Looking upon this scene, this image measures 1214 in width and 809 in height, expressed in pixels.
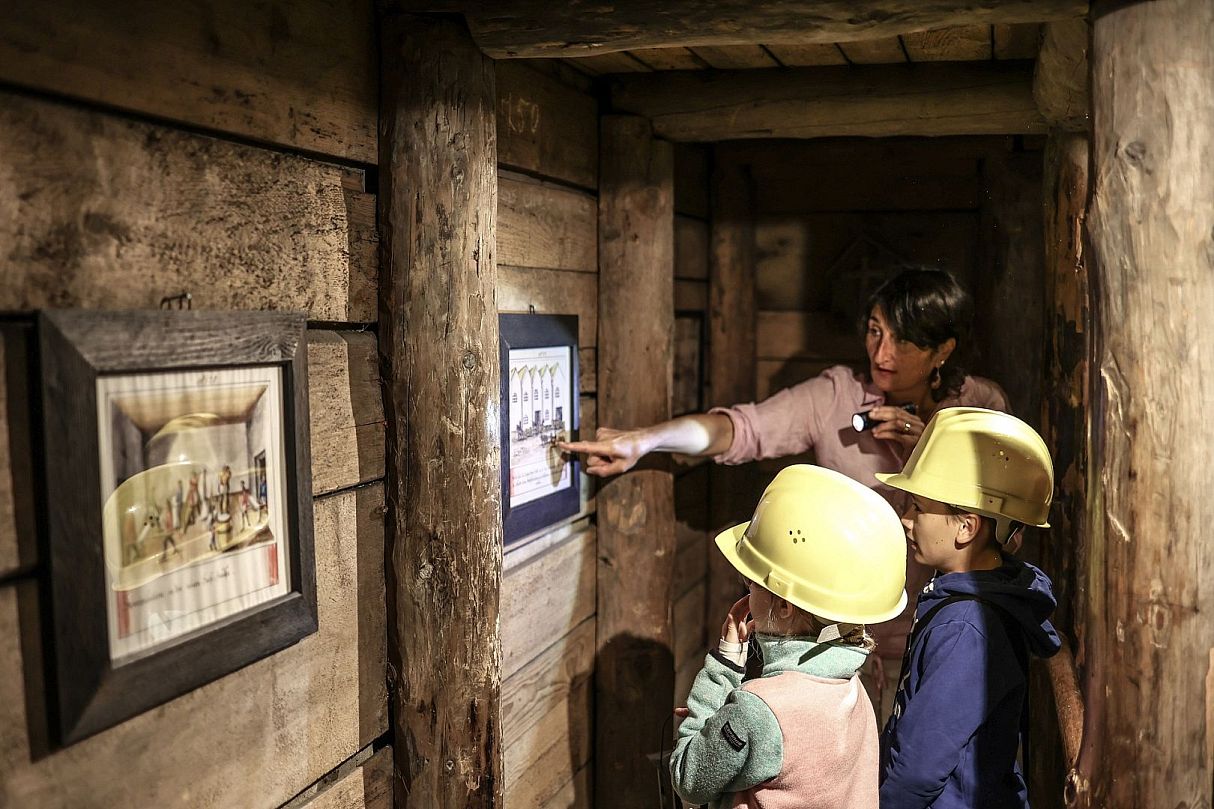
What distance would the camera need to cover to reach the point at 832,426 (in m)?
3.20

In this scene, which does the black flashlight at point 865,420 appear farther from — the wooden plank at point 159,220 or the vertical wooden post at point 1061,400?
the wooden plank at point 159,220

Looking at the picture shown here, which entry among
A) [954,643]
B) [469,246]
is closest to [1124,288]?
[954,643]

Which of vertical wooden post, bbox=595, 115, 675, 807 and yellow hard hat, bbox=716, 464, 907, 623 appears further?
vertical wooden post, bbox=595, 115, 675, 807

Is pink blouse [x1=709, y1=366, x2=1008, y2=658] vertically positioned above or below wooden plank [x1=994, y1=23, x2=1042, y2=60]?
below

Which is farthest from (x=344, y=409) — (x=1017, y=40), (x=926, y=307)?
(x=1017, y=40)

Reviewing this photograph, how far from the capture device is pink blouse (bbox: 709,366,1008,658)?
3104 mm

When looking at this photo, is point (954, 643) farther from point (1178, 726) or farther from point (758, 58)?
point (758, 58)

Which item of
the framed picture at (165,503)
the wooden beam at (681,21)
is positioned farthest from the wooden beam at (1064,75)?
the framed picture at (165,503)

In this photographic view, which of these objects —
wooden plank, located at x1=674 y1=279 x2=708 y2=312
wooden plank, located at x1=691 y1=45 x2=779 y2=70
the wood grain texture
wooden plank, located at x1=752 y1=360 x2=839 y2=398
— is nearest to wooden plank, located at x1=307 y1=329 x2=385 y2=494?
the wood grain texture

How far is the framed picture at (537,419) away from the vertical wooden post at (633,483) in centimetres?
20

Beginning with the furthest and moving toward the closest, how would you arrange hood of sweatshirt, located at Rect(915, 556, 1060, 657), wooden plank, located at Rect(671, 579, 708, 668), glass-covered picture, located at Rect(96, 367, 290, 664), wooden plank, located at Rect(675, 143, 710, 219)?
wooden plank, located at Rect(671, 579, 708, 668)
wooden plank, located at Rect(675, 143, 710, 219)
hood of sweatshirt, located at Rect(915, 556, 1060, 657)
glass-covered picture, located at Rect(96, 367, 290, 664)

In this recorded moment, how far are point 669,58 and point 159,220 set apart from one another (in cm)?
175

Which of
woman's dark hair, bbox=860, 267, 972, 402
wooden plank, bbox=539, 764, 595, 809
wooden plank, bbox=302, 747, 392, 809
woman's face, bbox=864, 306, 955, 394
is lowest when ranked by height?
wooden plank, bbox=539, 764, 595, 809

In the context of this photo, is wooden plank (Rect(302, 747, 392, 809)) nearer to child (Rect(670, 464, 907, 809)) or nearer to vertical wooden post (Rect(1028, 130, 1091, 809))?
child (Rect(670, 464, 907, 809))
